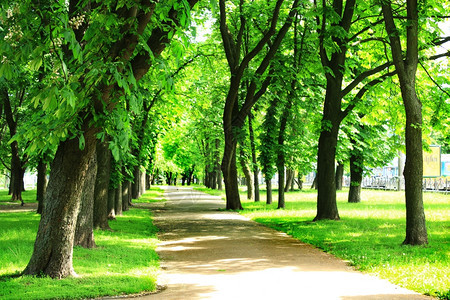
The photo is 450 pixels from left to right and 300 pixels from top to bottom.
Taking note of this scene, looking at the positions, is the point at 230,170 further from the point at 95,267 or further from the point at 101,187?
the point at 95,267

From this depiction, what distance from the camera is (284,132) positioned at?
2675 cm

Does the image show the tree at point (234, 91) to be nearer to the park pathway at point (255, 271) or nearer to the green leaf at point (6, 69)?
the park pathway at point (255, 271)

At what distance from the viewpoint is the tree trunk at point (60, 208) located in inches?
340

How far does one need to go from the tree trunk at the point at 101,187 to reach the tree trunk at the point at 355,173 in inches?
725

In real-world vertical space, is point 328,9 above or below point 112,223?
above

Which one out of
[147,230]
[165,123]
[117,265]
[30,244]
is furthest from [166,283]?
[165,123]

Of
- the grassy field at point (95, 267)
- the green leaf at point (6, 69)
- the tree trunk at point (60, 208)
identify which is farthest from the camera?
the tree trunk at point (60, 208)

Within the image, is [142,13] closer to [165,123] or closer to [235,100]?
[235,100]

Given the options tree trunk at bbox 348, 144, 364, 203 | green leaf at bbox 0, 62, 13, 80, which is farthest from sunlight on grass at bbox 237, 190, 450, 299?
tree trunk at bbox 348, 144, 364, 203

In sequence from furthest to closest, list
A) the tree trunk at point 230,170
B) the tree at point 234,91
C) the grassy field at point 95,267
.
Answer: the tree trunk at point 230,170 → the tree at point 234,91 → the grassy field at point 95,267

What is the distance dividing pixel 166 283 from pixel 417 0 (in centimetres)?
982

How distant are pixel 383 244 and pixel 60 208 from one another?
819cm

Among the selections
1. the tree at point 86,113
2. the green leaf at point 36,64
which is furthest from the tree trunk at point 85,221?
the green leaf at point 36,64

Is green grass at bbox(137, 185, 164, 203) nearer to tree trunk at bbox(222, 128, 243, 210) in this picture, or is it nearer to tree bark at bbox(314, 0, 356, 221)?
tree trunk at bbox(222, 128, 243, 210)
